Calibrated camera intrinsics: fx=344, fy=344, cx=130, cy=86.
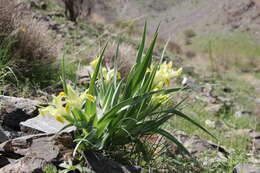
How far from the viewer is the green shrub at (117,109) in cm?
185

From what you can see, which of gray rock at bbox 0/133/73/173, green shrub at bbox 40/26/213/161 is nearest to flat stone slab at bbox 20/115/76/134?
gray rock at bbox 0/133/73/173

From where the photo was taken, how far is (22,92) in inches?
129

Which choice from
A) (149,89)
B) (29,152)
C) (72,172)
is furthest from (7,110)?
(149,89)

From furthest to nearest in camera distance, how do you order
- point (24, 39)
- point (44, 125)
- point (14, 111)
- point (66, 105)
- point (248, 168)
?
1. point (24, 39)
2. point (248, 168)
3. point (14, 111)
4. point (44, 125)
5. point (66, 105)

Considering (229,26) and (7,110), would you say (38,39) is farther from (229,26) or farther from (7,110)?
(229,26)

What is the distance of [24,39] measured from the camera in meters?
3.74

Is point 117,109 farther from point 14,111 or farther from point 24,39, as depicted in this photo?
point 24,39

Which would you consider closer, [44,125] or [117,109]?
[117,109]

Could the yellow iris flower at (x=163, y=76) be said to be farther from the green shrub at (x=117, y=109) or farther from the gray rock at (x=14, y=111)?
the gray rock at (x=14, y=111)

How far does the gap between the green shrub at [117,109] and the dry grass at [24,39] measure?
1.69 metres

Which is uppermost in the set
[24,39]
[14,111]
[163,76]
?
[163,76]

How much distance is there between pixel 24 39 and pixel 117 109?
2262mm

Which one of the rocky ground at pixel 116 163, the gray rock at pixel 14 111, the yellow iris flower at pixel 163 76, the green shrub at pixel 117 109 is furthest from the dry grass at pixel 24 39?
the yellow iris flower at pixel 163 76

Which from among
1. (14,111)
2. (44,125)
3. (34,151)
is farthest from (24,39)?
(34,151)
